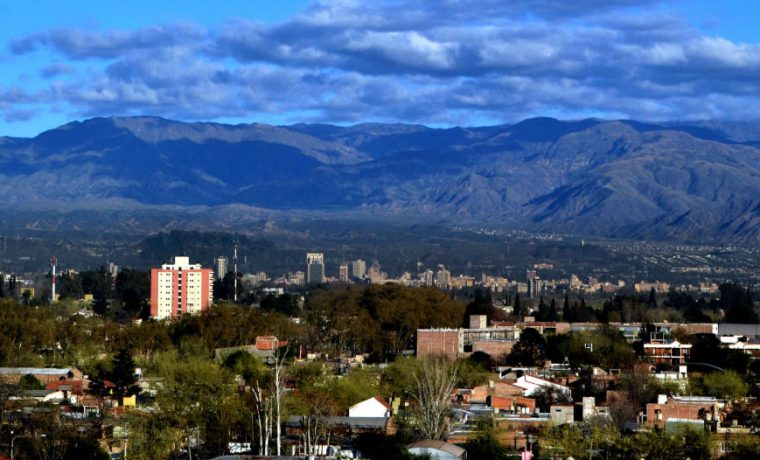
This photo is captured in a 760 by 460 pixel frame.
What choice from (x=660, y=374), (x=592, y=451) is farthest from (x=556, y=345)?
(x=592, y=451)

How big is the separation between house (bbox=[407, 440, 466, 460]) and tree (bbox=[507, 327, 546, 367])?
3819cm

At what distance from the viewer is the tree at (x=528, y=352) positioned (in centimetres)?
8062

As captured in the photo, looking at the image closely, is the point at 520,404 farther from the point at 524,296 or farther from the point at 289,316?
the point at 524,296

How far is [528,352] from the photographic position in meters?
81.8

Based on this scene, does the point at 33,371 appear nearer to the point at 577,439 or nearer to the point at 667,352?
the point at 577,439

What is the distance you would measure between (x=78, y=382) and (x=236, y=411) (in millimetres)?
14155

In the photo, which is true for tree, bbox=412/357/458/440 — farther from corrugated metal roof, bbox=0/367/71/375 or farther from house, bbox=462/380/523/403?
corrugated metal roof, bbox=0/367/71/375

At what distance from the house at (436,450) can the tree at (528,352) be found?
38194 mm

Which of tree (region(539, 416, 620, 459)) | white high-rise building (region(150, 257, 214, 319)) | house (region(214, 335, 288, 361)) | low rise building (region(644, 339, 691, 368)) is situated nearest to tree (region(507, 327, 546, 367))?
low rise building (region(644, 339, 691, 368))

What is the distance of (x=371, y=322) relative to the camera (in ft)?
316

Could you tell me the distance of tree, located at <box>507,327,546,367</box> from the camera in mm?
80625

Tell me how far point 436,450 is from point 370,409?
12.7 metres

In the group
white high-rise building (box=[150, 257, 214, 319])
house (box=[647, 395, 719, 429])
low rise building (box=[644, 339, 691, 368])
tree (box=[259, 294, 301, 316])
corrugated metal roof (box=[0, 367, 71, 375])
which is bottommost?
house (box=[647, 395, 719, 429])

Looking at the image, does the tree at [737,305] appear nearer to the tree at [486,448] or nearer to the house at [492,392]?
the house at [492,392]
